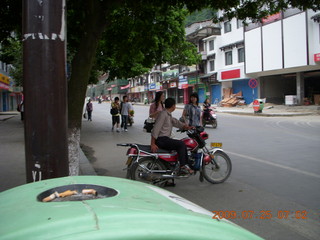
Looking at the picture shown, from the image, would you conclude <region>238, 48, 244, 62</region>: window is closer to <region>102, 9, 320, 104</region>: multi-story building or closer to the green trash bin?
<region>102, 9, 320, 104</region>: multi-story building

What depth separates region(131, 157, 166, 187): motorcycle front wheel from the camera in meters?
5.23

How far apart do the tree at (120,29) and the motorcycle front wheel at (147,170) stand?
104 cm

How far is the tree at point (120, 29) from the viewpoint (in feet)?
15.0

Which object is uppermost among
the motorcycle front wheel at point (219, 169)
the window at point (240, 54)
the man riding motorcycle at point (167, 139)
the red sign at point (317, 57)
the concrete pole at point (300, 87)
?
the window at point (240, 54)

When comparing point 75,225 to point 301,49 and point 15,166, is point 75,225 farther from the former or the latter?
point 301,49

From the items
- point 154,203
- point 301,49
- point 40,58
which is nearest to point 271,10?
point 40,58

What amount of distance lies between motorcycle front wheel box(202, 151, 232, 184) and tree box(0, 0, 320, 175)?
7.94ft

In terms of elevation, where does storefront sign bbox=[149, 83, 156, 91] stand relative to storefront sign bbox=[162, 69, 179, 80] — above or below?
below

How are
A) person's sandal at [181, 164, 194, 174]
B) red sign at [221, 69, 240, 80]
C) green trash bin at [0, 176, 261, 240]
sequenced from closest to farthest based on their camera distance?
green trash bin at [0, 176, 261, 240], person's sandal at [181, 164, 194, 174], red sign at [221, 69, 240, 80]

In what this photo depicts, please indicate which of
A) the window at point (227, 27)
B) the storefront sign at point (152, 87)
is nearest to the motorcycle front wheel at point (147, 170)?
the window at point (227, 27)

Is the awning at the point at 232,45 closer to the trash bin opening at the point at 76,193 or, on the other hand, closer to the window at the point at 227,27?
the window at the point at 227,27

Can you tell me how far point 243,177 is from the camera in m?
6.16

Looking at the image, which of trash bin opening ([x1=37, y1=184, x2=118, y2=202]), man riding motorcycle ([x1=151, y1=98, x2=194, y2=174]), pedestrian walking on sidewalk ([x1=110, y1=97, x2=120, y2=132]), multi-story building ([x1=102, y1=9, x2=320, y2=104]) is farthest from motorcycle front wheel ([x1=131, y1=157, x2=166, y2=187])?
multi-story building ([x1=102, y1=9, x2=320, y2=104])

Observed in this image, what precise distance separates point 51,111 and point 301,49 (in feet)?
89.9
